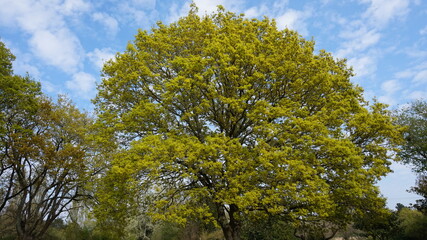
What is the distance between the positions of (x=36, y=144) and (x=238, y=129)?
15.4 meters

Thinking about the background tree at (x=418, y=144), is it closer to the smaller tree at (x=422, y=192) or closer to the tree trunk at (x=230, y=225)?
the smaller tree at (x=422, y=192)

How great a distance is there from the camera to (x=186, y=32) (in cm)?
1600

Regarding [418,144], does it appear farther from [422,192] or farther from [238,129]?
[238,129]

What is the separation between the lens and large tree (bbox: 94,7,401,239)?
1117 cm

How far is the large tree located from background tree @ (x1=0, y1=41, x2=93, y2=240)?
22.9 ft

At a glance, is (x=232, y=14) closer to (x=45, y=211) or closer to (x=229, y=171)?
(x=229, y=171)

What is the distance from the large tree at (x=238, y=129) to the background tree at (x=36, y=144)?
Answer: 697 cm

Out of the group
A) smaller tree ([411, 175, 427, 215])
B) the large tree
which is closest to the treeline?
the large tree

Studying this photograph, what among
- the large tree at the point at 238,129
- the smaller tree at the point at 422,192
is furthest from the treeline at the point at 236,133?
the smaller tree at the point at 422,192

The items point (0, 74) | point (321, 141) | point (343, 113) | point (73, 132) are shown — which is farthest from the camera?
point (73, 132)

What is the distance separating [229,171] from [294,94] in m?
6.14

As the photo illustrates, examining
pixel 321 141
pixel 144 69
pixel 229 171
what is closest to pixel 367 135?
pixel 321 141

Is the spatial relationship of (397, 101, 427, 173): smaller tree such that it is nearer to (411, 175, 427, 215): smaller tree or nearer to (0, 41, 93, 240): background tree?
(411, 175, 427, 215): smaller tree

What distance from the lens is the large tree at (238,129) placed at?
11.2m
